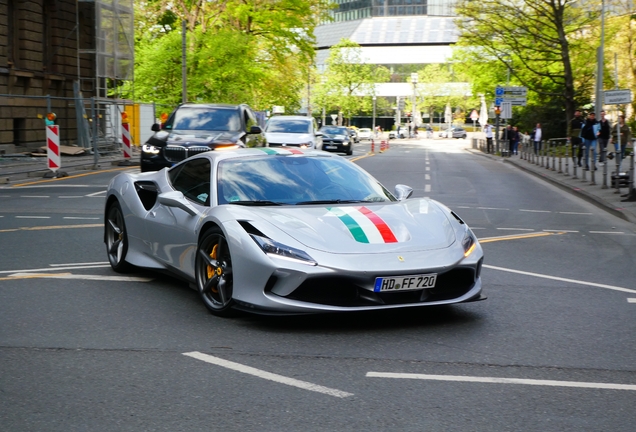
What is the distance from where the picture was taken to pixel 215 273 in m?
7.12

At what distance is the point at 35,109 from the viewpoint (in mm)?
37062

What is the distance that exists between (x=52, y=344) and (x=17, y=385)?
101 cm

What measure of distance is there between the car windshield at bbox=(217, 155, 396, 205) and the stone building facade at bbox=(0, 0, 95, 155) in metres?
26.6

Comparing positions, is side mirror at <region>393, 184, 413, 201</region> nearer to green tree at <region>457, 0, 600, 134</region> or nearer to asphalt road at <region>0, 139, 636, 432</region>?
asphalt road at <region>0, 139, 636, 432</region>

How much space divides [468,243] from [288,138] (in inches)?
954

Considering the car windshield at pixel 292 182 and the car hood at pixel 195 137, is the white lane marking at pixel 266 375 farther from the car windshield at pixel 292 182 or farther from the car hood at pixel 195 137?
the car hood at pixel 195 137

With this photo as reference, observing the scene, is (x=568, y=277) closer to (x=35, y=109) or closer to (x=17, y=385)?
(x=17, y=385)

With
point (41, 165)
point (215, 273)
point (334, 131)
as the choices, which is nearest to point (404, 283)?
point (215, 273)

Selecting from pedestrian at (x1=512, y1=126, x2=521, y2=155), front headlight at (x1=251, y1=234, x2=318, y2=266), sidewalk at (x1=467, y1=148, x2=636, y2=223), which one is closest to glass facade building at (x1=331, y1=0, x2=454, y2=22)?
pedestrian at (x1=512, y1=126, x2=521, y2=155)

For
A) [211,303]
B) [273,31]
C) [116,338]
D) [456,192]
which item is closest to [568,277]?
[211,303]

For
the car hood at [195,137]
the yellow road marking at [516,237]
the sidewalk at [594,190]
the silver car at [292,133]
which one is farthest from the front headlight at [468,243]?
the silver car at [292,133]

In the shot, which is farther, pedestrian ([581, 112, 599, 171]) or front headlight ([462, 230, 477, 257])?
pedestrian ([581, 112, 599, 171])

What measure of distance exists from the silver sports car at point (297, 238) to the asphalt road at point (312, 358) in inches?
10.3

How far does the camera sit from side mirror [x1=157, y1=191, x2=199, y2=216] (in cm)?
774
